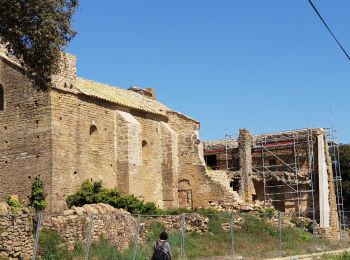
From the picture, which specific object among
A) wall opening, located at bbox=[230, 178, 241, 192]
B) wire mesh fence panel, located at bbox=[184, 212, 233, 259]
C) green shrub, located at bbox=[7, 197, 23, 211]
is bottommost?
wire mesh fence panel, located at bbox=[184, 212, 233, 259]

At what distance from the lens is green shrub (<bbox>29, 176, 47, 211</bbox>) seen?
27.9m

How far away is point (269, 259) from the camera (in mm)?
22141

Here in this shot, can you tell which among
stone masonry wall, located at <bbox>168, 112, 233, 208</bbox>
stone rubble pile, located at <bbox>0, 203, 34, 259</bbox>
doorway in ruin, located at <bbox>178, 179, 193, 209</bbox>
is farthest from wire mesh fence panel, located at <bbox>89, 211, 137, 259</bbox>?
doorway in ruin, located at <bbox>178, 179, 193, 209</bbox>

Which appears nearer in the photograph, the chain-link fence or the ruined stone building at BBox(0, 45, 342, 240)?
the chain-link fence

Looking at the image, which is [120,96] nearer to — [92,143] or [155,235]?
[92,143]

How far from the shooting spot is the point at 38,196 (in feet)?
92.3

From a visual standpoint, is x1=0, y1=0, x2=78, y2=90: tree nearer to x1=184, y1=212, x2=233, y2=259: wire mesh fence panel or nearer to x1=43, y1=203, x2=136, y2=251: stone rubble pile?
x1=43, y1=203, x2=136, y2=251: stone rubble pile

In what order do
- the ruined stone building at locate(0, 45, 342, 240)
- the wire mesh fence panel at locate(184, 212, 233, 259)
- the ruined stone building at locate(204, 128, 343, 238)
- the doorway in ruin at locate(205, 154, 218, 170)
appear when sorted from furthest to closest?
the doorway in ruin at locate(205, 154, 218, 170)
the ruined stone building at locate(204, 128, 343, 238)
the ruined stone building at locate(0, 45, 342, 240)
the wire mesh fence panel at locate(184, 212, 233, 259)

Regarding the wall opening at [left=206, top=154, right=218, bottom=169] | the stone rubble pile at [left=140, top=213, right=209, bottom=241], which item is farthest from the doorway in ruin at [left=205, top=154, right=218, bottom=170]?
the stone rubble pile at [left=140, top=213, right=209, bottom=241]

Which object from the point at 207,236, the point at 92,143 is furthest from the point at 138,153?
the point at 207,236

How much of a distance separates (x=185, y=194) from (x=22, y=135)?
482 inches

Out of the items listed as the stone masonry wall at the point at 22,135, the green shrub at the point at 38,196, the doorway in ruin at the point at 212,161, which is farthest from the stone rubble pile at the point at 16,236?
the doorway in ruin at the point at 212,161

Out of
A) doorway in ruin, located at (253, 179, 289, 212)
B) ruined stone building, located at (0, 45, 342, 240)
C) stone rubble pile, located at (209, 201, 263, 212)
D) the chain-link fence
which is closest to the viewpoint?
the chain-link fence

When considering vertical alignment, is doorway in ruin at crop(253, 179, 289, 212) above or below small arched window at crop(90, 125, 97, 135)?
below
